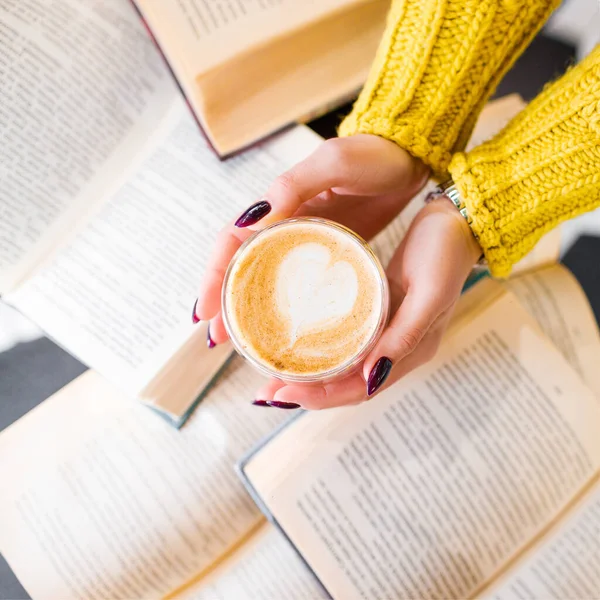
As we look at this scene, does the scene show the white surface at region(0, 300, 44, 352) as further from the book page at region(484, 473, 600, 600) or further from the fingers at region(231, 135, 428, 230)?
the book page at region(484, 473, 600, 600)

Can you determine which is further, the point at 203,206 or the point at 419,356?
the point at 203,206

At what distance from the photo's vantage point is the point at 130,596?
62 cm

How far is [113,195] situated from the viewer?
698 mm

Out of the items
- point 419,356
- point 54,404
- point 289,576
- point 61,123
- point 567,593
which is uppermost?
point 61,123

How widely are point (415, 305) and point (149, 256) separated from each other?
0.36m

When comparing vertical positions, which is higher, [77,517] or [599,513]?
[77,517]

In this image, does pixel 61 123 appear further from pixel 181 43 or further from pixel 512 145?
pixel 512 145

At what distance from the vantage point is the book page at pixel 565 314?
73 cm

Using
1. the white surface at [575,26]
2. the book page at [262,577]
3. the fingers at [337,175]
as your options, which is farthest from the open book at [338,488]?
the white surface at [575,26]

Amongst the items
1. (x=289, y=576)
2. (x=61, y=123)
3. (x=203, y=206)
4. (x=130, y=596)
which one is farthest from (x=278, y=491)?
(x=61, y=123)

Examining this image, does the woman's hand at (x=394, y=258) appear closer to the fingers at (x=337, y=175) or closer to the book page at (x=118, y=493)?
the fingers at (x=337, y=175)

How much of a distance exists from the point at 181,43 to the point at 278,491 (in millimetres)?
558

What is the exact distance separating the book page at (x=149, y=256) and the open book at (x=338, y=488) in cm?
7

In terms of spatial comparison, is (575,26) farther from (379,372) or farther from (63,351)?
(63,351)
